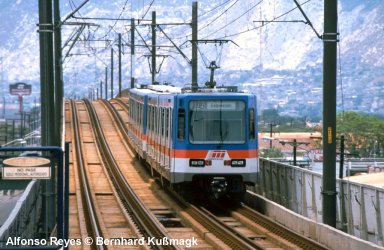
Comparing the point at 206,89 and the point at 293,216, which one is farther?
the point at 206,89

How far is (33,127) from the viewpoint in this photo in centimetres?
4641

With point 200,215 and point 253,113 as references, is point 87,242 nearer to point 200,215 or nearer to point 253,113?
point 200,215

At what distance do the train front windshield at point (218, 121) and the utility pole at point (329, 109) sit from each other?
548 cm

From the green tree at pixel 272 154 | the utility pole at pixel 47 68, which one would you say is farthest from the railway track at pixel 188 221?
the green tree at pixel 272 154

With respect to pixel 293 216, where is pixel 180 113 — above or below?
above

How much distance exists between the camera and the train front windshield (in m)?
27.9

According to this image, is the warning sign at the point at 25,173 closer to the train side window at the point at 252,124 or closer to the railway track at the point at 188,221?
the railway track at the point at 188,221

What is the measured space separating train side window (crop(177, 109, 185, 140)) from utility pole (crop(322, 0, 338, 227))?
6.24 meters

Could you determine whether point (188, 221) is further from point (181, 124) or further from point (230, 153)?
point (181, 124)

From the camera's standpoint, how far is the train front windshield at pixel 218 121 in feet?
91.4

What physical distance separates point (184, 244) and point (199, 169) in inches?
242

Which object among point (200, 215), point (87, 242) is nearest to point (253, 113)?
point (200, 215)

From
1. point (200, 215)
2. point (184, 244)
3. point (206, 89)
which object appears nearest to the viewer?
point (184, 244)

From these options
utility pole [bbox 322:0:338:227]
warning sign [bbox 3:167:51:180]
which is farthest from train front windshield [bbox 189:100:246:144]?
warning sign [bbox 3:167:51:180]
